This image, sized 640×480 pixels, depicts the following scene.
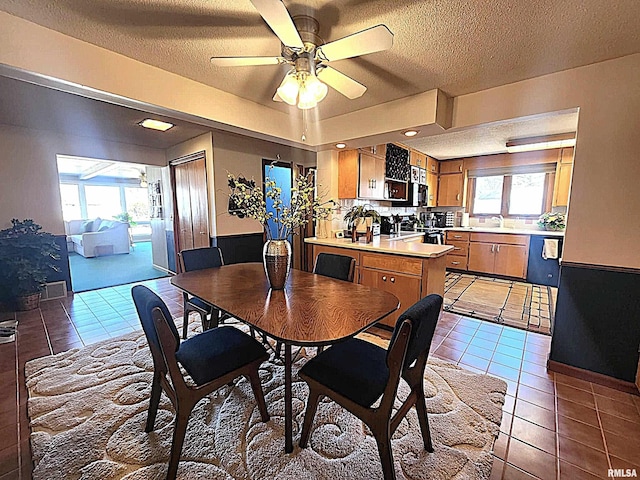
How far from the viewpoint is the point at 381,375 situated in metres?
1.43

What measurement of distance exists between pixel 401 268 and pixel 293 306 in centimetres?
164

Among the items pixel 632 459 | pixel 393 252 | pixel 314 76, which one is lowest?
pixel 632 459

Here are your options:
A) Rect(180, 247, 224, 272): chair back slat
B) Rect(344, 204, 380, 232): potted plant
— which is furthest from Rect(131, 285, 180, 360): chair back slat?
Rect(344, 204, 380, 232): potted plant

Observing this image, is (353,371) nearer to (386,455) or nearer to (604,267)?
(386,455)

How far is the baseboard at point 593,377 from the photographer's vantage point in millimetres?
2082

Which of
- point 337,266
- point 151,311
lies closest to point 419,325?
point 151,311

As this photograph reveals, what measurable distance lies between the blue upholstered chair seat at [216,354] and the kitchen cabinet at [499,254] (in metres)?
4.97

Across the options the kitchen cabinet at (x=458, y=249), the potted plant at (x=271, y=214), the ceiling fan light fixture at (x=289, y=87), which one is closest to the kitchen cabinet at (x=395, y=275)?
the potted plant at (x=271, y=214)

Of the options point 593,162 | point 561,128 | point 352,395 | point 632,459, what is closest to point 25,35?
point 352,395

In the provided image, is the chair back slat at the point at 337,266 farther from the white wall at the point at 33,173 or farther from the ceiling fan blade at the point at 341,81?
the white wall at the point at 33,173

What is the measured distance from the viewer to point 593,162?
6.94 ft

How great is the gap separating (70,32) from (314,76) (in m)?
1.54

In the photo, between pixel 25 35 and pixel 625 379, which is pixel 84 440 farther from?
pixel 625 379

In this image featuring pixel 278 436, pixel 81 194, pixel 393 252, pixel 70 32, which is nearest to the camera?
pixel 278 436
